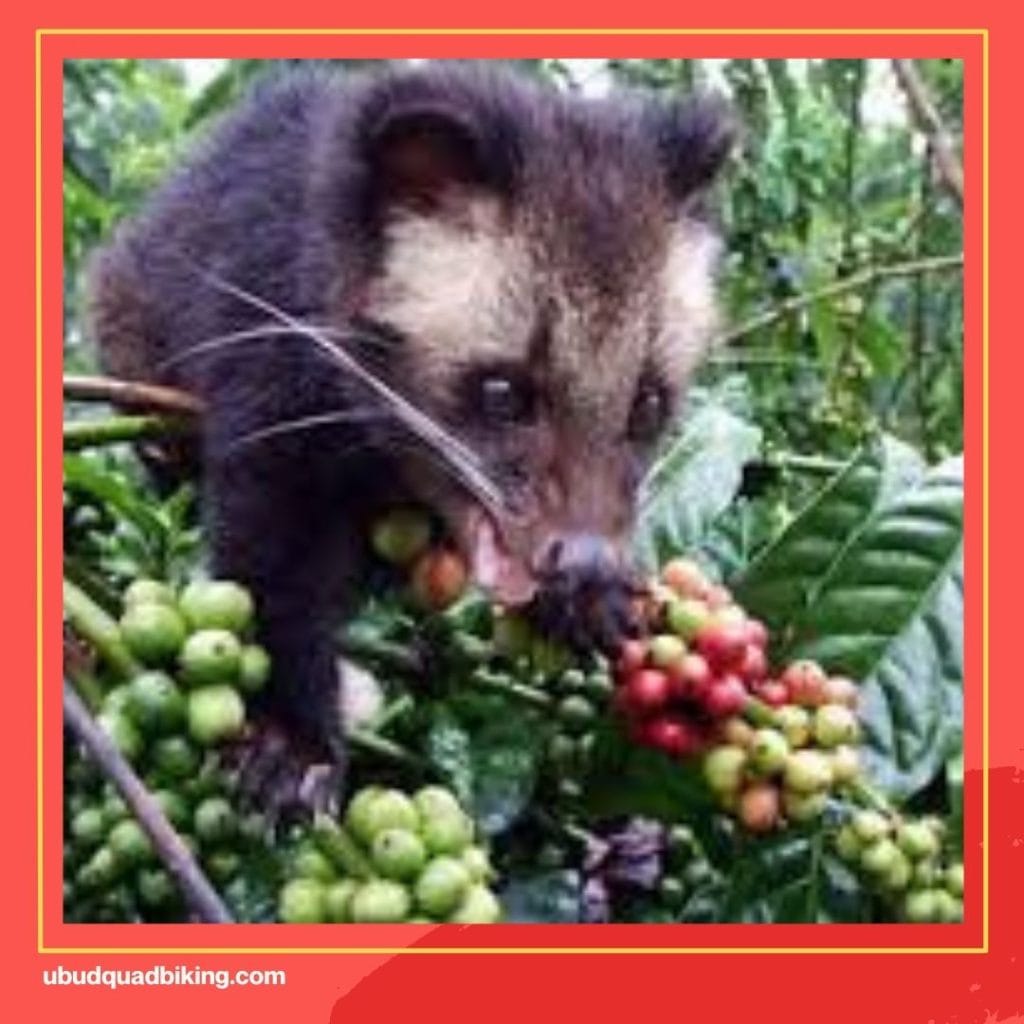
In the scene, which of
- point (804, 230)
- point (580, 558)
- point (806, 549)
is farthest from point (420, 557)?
point (804, 230)

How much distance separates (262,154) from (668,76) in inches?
32.7

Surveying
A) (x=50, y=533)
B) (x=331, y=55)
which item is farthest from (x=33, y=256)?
(x=331, y=55)

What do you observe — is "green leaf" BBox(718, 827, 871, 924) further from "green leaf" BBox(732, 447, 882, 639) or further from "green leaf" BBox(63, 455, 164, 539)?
"green leaf" BBox(63, 455, 164, 539)

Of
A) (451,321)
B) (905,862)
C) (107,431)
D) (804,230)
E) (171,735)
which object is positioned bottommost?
(905,862)

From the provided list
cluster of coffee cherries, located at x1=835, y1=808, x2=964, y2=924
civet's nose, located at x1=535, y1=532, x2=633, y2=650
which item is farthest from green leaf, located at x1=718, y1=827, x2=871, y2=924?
civet's nose, located at x1=535, y1=532, x2=633, y2=650

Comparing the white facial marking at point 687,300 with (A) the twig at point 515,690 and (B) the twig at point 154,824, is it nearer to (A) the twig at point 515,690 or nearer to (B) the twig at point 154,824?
(A) the twig at point 515,690

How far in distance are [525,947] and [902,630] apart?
0.42 metres

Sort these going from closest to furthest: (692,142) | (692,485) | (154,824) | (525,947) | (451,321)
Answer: (154,824) < (525,947) < (692,485) < (451,321) < (692,142)

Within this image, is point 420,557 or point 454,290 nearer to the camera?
point 420,557

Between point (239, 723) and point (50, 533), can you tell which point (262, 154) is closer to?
point (50, 533)

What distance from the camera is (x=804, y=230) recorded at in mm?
3883

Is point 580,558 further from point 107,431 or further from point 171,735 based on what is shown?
point 171,735

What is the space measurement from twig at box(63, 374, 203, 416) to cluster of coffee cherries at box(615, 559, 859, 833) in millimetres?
582

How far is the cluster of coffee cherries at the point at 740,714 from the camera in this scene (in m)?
1.73
